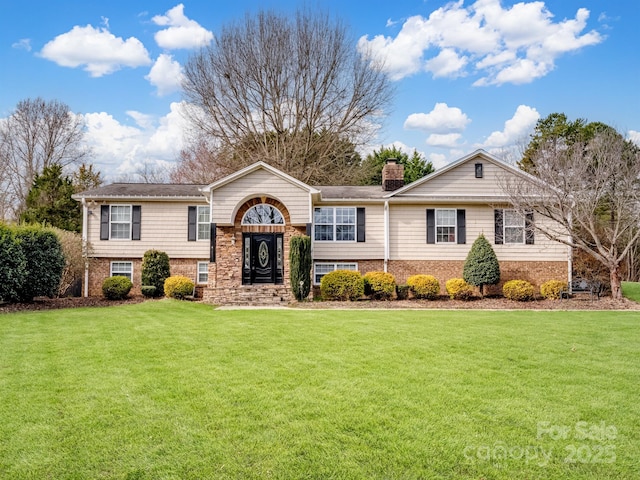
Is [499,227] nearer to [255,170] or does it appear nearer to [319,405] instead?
[255,170]

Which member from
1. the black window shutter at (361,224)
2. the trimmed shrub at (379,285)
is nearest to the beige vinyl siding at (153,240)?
the black window shutter at (361,224)

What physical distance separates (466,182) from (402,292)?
5344 millimetres

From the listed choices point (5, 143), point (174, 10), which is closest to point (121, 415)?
point (174, 10)

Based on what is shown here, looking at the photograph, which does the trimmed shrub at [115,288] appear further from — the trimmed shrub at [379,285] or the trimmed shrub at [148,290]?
the trimmed shrub at [379,285]

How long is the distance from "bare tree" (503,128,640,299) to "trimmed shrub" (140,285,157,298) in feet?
45.3

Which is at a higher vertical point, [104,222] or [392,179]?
[392,179]

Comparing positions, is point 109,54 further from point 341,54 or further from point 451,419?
point 451,419

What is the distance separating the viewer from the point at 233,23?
26.3 metres

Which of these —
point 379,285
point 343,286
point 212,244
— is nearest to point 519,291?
point 379,285

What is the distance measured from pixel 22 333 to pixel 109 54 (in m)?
11.4

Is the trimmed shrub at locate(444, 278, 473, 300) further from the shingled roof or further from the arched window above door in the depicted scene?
the shingled roof

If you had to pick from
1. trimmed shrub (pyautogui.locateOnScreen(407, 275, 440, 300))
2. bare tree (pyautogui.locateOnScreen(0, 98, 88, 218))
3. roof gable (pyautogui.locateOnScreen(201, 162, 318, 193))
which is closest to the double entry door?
roof gable (pyautogui.locateOnScreen(201, 162, 318, 193))

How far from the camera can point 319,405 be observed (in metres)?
4.58

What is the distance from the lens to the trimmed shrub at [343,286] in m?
15.8
